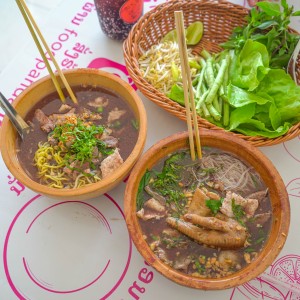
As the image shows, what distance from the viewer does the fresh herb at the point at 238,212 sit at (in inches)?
53.5

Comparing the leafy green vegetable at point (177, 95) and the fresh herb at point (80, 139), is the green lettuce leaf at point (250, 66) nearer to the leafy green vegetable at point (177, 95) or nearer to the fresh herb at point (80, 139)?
the leafy green vegetable at point (177, 95)

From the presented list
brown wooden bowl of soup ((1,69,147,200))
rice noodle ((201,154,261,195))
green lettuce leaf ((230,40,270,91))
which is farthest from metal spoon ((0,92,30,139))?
green lettuce leaf ((230,40,270,91))

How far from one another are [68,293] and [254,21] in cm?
173

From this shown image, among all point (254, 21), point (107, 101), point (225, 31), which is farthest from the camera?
point (225, 31)

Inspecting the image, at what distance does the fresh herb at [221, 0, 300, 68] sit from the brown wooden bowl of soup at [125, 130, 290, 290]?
30.1 inches

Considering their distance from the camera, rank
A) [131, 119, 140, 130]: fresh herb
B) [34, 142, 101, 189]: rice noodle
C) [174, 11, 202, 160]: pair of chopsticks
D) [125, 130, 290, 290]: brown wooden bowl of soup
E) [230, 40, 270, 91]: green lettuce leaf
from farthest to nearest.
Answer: [230, 40, 270, 91]: green lettuce leaf, [131, 119, 140, 130]: fresh herb, [34, 142, 101, 189]: rice noodle, [125, 130, 290, 290]: brown wooden bowl of soup, [174, 11, 202, 160]: pair of chopsticks

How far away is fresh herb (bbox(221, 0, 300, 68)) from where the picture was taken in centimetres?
180

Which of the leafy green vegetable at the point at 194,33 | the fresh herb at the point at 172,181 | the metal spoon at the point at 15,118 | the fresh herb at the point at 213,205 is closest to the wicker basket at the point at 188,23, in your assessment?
the leafy green vegetable at the point at 194,33

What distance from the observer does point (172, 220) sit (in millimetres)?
1346

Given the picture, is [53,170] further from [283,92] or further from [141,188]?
[283,92]

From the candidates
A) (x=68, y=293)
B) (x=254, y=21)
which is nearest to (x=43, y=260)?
(x=68, y=293)

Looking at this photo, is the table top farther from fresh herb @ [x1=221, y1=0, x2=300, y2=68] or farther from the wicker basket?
fresh herb @ [x1=221, y1=0, x2=300, y2=68]

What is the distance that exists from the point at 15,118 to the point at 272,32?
146 centimetres

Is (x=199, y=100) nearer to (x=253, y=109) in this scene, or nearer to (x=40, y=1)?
(x=253, y=109)
